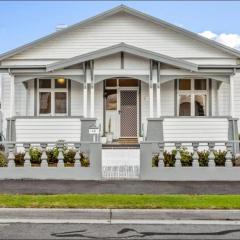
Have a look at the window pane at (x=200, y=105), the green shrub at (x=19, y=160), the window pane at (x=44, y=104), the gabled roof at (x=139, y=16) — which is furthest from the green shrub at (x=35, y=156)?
the window pane at (x=200, y=105)

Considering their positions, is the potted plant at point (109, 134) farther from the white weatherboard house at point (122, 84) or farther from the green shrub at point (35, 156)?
the green shrub at point (35, 156)

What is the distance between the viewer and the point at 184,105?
21109mm

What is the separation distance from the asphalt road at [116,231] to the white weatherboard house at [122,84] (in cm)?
1088

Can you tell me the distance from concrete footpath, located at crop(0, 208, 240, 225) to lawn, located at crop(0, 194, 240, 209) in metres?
0.27

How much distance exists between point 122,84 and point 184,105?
121 inches

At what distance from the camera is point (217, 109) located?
20.7 meters

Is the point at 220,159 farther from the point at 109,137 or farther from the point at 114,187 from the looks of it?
the point at 109,137

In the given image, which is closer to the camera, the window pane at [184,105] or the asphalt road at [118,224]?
the asphalt road at [118,224]

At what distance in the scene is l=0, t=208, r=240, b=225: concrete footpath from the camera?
26.8 feet

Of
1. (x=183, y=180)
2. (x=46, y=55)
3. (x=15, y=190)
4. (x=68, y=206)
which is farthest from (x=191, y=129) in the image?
(x=68, y=206)

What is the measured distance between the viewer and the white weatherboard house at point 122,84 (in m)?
18.9

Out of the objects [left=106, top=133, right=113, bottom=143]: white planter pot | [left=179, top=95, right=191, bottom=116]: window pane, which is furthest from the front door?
[left=179, top=95, right=191, bottom=116]: window pane

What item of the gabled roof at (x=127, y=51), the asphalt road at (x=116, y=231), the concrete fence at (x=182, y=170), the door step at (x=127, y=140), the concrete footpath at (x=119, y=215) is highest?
the gabled roof at (x=127, y=51)

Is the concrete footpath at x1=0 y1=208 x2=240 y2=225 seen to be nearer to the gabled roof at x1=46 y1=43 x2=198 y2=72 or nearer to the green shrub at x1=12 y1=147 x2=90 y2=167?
the green shrub at x1=12 y1=147 x2=90 y2=167
